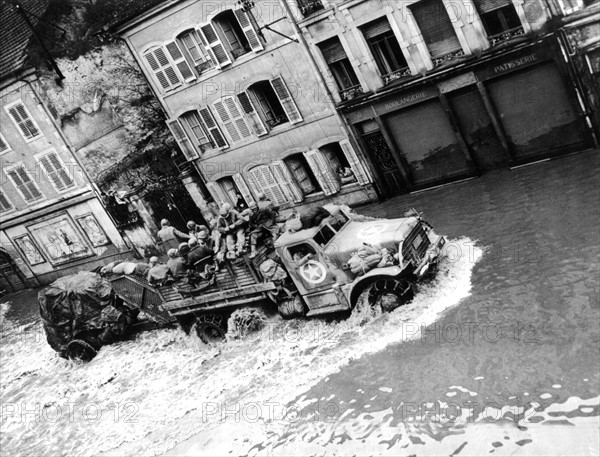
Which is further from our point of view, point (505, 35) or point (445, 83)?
point (445, 83)

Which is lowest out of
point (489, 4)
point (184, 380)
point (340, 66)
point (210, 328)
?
point (184, 380)

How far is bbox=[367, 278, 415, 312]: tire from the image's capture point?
35.4 feet

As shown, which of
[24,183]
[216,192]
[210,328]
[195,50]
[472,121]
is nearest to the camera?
[210,328]

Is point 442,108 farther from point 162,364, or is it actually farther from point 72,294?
point 72,294

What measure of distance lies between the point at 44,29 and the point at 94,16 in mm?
2908

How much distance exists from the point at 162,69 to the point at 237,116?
3831mm

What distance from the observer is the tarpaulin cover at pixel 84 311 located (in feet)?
50.0

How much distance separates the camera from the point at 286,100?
794 inches

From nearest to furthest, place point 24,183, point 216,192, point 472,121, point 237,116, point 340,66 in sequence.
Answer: point 472,121, point 340,66, point 237,116, point 216,192, point 24,183

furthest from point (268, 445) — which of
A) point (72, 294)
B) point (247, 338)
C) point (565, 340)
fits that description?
point (72, 294)

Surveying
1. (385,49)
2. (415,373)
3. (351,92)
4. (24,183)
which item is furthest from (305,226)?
(24,183)

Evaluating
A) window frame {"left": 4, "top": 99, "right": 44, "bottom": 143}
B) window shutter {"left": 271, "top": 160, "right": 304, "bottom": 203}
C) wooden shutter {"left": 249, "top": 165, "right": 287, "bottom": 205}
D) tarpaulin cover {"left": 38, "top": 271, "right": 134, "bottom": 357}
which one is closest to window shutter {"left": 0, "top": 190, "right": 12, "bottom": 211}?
window frame {"left": 4, "top": 99, "right": 44, "bottom": 143}

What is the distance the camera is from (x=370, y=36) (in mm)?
17906

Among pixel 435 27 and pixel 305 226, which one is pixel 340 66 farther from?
pixel 305 226
